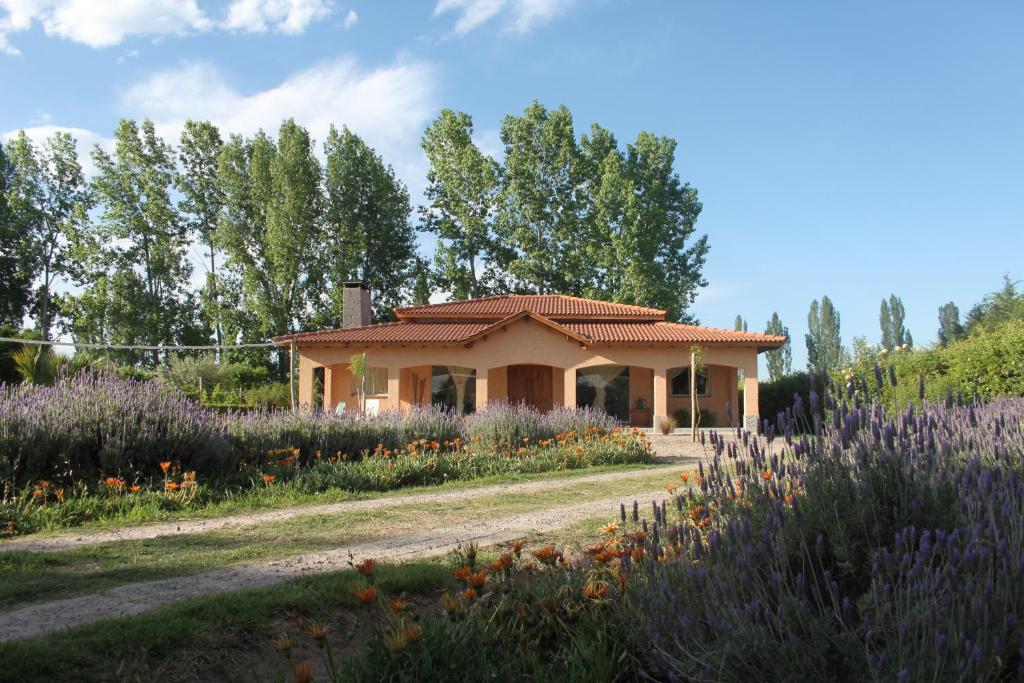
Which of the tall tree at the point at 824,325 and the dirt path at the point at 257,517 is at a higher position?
the tall tree at the point at 824,325

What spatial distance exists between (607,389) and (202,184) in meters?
25.6

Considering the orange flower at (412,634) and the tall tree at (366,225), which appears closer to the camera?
the orange flower at (412,634)

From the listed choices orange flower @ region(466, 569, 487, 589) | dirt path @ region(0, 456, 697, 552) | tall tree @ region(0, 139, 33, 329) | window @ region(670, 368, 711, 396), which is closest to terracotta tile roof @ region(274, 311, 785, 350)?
window @ region(670, 368, 711, 396)

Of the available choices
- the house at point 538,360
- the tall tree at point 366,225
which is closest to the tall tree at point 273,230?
the tall tree at point 366,225

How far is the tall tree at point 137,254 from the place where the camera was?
3638 centimetres

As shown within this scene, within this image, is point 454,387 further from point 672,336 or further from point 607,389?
point 672,336

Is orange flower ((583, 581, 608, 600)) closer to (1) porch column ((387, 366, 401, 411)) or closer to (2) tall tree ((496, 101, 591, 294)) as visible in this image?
(1) porch column ((387, 366, 401, 411))

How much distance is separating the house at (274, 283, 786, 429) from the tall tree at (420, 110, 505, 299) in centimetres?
1019

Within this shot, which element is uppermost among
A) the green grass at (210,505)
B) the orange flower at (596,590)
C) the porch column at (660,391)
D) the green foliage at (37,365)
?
the green foliage at (37,365)

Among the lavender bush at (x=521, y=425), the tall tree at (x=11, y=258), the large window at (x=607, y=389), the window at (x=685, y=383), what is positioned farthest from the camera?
the tall tree at (x=11, y=258)

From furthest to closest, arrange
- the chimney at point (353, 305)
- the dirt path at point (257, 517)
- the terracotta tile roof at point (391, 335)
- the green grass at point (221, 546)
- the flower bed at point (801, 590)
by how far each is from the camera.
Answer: the chimney at point (353, 305)
the terracotta tile roof at point (391, 335)
the dirt path at point (257, 517)
the green grass at point (221, 546)
the flower bed at point (801, 590)

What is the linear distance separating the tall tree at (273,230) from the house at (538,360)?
1153 centimetres

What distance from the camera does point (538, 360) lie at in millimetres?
22484

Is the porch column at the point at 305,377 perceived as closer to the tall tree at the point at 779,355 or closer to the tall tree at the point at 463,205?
the tall tree at the point at 463,205
